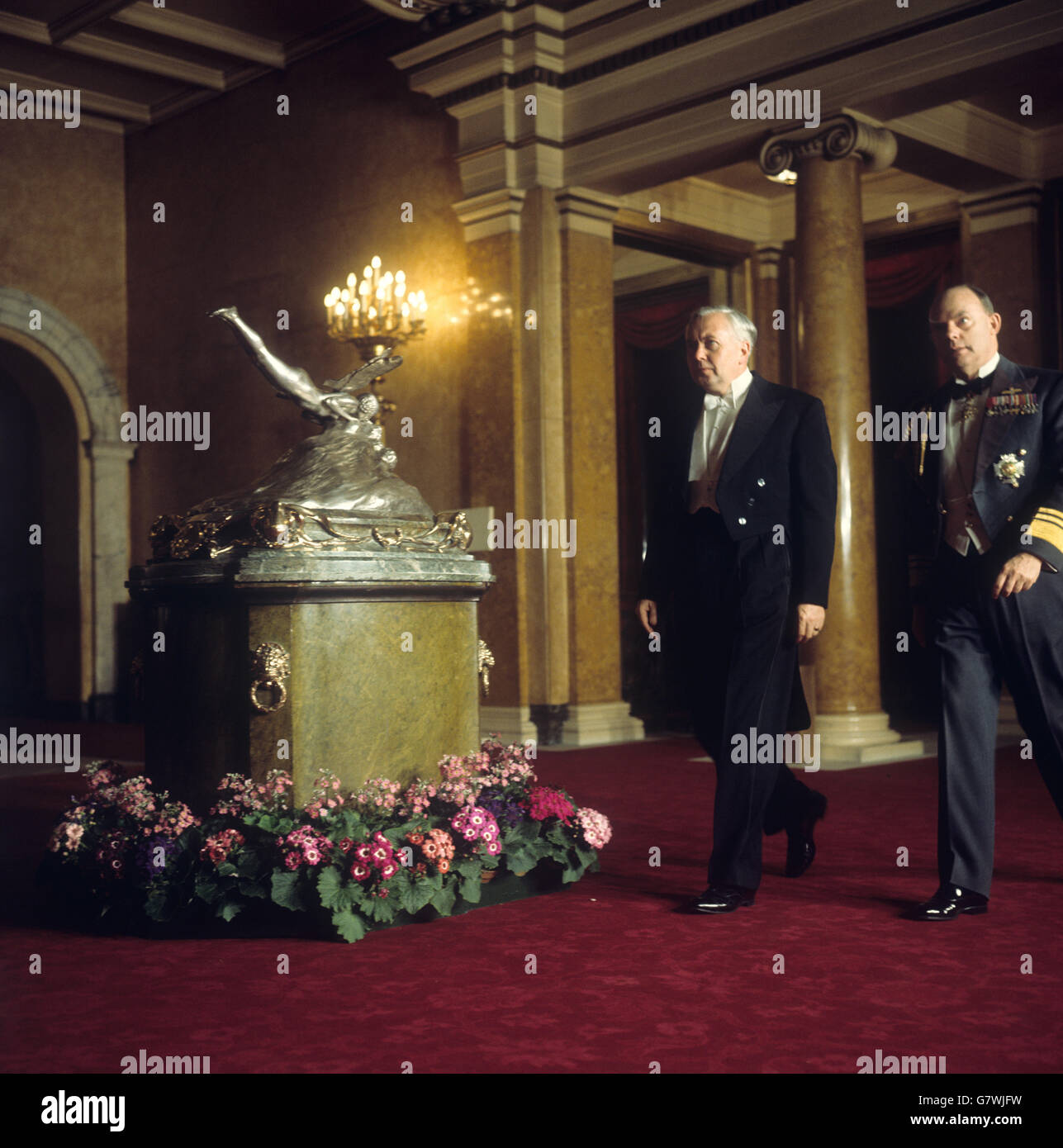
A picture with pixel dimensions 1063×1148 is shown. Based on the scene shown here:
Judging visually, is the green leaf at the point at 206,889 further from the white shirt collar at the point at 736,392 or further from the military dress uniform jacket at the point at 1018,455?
the military dress uniform jacket at the point at 1018,455

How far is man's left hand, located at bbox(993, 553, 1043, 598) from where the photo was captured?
11.2 ft

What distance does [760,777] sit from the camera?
3.69 meters

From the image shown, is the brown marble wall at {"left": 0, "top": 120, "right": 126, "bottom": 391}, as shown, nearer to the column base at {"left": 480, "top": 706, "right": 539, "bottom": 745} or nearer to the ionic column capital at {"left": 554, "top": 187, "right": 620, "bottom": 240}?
the ionic column capital at {"left": 554, "top": 187, "right": 620, "bottom": 240}

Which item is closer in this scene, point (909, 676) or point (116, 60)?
point (909, 676)

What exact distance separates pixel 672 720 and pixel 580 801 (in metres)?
4.22

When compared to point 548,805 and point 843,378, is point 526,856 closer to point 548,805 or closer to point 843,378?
point 548,805

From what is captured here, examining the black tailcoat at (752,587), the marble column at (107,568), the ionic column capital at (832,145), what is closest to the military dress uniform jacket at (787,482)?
the black tailcoat at (752,587)

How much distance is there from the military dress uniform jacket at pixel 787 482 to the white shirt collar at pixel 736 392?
0.04 meters

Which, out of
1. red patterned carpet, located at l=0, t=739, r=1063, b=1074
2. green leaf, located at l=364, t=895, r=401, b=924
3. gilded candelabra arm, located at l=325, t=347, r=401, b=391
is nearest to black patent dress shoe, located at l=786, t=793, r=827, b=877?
red patterned carpet, located at l=0, t=739, r=1063, b=1074

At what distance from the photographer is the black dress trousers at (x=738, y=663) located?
3715 mm

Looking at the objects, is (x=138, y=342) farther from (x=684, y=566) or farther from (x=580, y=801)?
(x=684, y=566)

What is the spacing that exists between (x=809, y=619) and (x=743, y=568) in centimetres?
23
